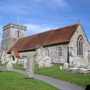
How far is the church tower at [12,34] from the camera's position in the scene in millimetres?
64450

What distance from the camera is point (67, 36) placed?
44438mm

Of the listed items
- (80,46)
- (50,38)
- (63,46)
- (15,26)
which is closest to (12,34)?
(15,26)

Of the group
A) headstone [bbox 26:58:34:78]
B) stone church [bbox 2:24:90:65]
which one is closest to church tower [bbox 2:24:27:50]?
stone church [bbox 2:24:90:65]

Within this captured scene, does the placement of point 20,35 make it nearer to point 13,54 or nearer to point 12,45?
point 12,45

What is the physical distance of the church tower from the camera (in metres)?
64.4

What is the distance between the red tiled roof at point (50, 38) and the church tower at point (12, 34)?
30.9 ft

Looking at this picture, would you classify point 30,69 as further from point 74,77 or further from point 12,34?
point 12,34

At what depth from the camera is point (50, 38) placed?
4800 centimetres

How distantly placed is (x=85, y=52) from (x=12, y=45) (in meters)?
→ 22.9

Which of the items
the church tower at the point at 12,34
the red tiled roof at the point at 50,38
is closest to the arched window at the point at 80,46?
the red tiled roof at the point at 50,38

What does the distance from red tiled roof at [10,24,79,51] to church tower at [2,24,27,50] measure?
30.9 ft

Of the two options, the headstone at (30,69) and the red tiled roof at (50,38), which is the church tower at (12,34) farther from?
the headstone at (30,69)

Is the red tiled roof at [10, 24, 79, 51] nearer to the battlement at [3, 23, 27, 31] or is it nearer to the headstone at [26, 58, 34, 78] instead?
the battlement at [3, 23, 27, 31]

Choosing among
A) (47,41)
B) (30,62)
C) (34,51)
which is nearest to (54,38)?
(47,41)
